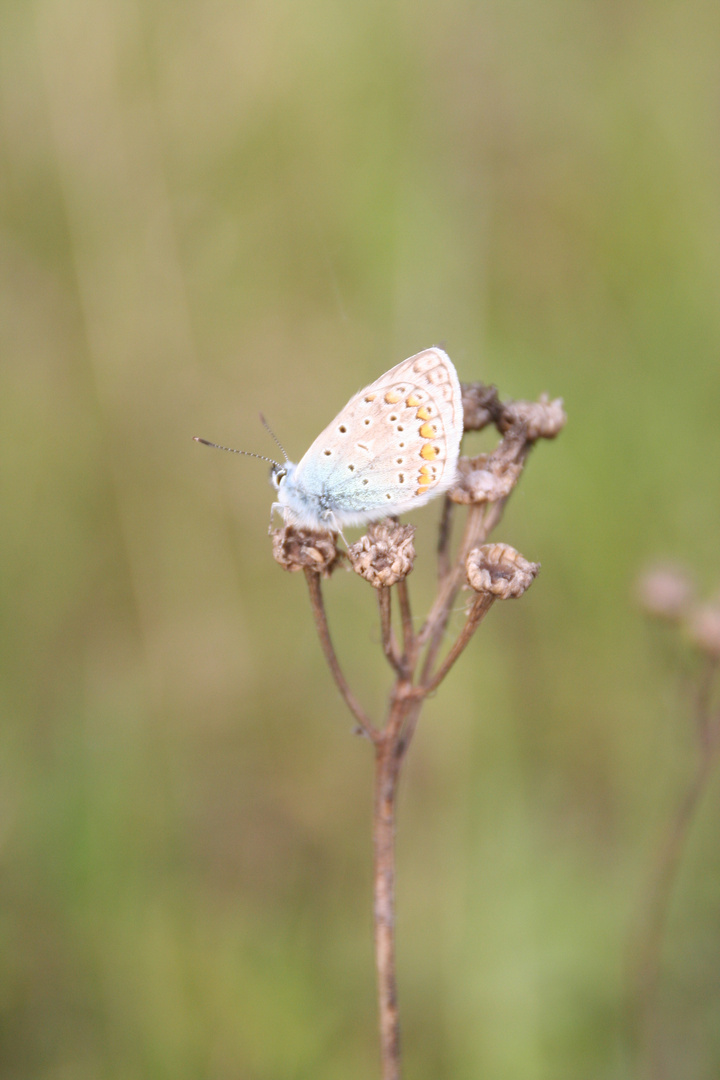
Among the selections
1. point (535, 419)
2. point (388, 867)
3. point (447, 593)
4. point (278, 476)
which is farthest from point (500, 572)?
point (278, 476)

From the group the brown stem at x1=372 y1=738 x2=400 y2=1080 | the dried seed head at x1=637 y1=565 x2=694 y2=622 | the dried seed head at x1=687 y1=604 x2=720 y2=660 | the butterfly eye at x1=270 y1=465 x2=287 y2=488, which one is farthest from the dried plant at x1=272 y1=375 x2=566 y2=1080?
the dried seed head at x1=637 y1=565 x2=694 y2=622

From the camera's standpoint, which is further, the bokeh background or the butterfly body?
the bokeh background

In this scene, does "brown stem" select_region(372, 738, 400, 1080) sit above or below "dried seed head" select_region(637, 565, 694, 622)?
above

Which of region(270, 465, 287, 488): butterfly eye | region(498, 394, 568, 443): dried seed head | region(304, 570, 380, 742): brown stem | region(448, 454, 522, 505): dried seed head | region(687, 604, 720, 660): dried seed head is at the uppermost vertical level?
region(498, 394, 568, 443): dried seed head

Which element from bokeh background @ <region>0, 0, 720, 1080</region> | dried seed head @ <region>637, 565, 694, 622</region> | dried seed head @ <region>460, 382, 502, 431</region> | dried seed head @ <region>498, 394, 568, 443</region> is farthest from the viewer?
dried seed head @ <region>637, 565, 694, 622</region>

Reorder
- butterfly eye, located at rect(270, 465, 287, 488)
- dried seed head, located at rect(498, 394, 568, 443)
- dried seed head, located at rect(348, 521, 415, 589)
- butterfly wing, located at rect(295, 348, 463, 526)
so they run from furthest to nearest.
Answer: butterfly eye, located at rect(270, 465, 287, 488) < dried seed head, located at rect(498, 394, 568, 443) < butterfly wing, located at rect(295, 348, 463, 526) < dried seed head, located at rect(348, 521, 415, 589)

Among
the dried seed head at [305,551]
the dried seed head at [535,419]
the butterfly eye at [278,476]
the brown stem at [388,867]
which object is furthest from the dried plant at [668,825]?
the butterfly eye at [278,476]

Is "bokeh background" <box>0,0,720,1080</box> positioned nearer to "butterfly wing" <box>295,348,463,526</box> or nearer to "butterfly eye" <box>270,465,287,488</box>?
"butterfly eye" <box>270,465,287,488</box>
